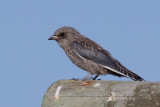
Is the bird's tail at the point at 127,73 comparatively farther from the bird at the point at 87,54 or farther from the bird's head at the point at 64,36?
the bird's head at the point at 64,36

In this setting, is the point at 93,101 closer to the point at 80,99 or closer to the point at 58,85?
the point at 80,99

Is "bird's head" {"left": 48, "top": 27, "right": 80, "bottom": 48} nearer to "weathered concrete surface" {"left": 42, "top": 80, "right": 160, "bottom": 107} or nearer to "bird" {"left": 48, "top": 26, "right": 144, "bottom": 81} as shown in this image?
"bird" {"left": 48, "top": 26, "right": 144, "bottom": 81}

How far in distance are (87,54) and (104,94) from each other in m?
3.87

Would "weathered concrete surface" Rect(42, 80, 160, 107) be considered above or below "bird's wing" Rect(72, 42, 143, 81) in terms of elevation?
below

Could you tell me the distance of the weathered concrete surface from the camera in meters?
3.91

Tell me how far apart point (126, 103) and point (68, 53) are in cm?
440

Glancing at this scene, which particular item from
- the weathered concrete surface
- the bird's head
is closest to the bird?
the bird's head

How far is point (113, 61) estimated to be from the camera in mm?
7898

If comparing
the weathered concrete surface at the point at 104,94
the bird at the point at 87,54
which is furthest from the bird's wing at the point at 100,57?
the weathered concrete surface at the point at 104,94

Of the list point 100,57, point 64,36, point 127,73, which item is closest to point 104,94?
point 127,73

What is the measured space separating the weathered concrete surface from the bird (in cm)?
271

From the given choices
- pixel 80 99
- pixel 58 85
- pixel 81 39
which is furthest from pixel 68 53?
pixel 80 99

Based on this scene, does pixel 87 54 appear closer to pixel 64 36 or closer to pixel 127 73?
pixel 64 36

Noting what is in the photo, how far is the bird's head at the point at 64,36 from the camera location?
847 cm
